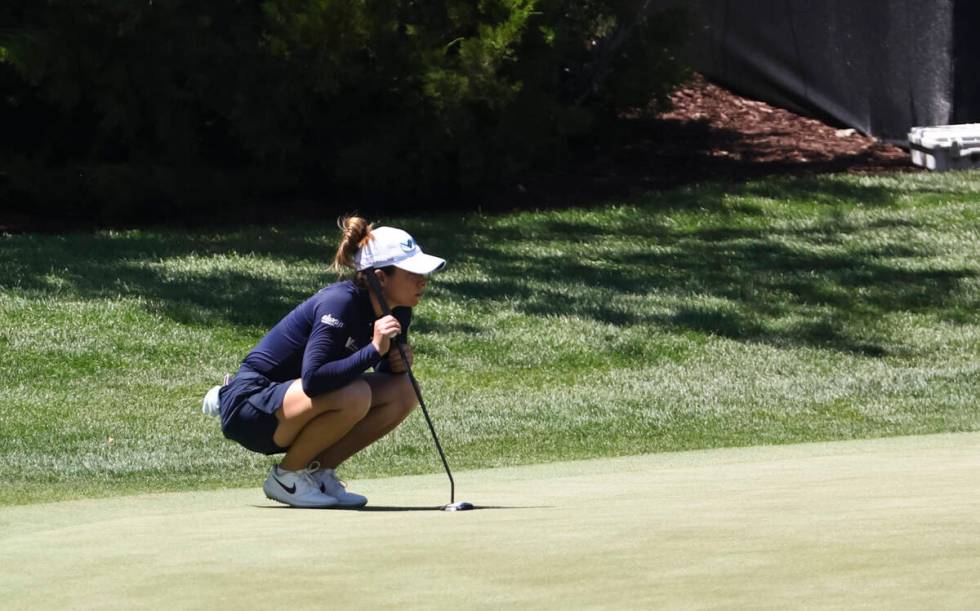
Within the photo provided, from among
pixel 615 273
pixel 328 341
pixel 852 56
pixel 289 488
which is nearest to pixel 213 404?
pixel 289 488

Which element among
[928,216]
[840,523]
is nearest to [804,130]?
[928,216]

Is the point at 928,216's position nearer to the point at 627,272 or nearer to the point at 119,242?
the point at 627,272

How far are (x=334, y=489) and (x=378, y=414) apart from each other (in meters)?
0.35

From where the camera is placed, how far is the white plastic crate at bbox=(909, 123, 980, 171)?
62.1 ft

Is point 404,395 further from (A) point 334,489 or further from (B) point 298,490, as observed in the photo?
(B) point 298,490

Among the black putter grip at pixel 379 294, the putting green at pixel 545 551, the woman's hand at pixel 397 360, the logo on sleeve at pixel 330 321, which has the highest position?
the black putter grip at pixel 379 294

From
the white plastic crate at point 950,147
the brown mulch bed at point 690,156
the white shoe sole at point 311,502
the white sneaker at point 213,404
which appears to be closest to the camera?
the white shoe sole at point 311,502

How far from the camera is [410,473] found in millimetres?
8625

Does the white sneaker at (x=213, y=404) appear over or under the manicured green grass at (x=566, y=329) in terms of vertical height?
over

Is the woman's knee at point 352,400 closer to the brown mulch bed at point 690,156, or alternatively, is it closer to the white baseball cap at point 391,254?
the white baseball cap at point 391,254

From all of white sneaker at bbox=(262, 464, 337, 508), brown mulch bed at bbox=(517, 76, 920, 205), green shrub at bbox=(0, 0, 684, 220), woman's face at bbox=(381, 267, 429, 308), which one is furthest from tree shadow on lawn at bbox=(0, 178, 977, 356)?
woman's face at bbox=(381, 267, 429, 308)

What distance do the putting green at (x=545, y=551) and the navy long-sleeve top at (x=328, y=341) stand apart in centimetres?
53

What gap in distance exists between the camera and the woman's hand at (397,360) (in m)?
6.26

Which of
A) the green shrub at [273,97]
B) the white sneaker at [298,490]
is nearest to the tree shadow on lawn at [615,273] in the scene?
the green shrub at [273,97]
